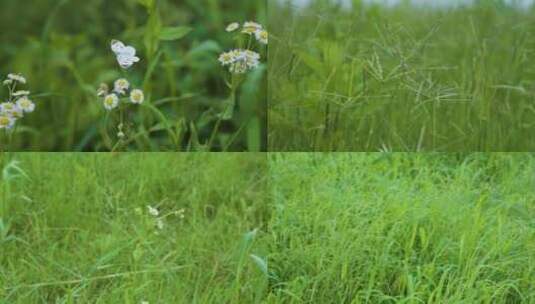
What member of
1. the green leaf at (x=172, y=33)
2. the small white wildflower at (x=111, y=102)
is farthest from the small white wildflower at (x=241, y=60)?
the small white wildflower at (x=111, y=102)

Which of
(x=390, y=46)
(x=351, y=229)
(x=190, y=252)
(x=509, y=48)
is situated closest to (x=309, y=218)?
(x=351, y=229)

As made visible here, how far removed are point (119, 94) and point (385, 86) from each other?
0.52 m

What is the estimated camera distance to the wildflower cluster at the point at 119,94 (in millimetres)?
1753

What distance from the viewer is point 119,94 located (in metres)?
1.76

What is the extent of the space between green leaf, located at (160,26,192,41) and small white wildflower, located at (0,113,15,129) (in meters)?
0.34

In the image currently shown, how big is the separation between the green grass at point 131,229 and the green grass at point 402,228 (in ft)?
0.22

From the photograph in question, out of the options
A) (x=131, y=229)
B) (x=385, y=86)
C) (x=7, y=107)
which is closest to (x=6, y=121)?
(x=7, y=107)

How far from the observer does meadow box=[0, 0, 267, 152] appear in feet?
5.73

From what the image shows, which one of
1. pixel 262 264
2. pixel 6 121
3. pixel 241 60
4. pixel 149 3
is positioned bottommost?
pixel 262 264

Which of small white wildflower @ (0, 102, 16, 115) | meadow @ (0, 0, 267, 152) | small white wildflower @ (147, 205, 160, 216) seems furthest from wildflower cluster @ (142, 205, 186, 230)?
small white wildflower @ (0, 102, 16, 115)

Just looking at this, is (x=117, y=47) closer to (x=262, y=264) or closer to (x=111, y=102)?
(x=111, y=102)

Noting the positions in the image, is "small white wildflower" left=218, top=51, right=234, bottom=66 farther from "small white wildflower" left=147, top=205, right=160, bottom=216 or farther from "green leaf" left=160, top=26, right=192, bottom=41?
"small white wildflower" left=147, top=205, right=160, bottom=216

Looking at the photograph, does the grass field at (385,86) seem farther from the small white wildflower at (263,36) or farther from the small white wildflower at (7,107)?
the small white wildflower at (7,107)

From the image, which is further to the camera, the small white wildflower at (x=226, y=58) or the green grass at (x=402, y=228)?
the small white wildflower at (x=226, y=58)
